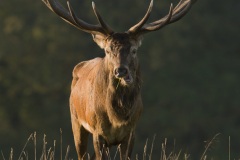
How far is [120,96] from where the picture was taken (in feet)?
34.0

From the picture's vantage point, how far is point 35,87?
33.2m

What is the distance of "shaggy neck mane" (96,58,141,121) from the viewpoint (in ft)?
33.8

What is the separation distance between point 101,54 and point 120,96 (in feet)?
69.9

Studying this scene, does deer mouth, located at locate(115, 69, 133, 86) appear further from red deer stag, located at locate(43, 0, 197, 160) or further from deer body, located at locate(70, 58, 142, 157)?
deer body, located at locate(70, 58, 142, 157)

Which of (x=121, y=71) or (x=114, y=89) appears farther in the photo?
(x=114, y=89)

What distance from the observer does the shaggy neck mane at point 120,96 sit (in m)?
10.3

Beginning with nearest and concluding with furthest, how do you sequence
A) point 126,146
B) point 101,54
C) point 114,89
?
1. point 114,89
2. point 126,146
3. point 101,54

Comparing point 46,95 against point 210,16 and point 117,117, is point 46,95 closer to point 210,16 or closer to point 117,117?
point 210,16

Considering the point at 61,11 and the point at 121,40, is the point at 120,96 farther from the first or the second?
the point at 61,11

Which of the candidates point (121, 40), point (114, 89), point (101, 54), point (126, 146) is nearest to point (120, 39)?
point (121, 40)

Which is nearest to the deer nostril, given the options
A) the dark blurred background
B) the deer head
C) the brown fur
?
the deer head

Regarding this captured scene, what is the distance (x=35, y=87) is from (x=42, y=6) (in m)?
2.54

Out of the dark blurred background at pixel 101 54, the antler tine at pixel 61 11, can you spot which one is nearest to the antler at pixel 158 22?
the antler tine at pixel 61 11

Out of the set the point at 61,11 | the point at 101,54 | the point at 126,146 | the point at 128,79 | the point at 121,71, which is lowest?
the point at 101,54
